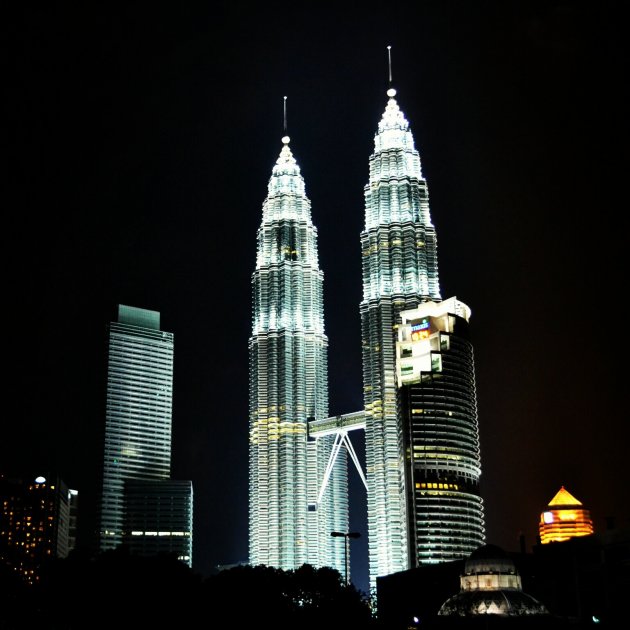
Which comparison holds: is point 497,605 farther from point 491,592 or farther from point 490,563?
point 490,563

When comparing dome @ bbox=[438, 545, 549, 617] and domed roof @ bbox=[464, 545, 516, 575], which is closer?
dome @ bbox=[438, 545, 549, 617]

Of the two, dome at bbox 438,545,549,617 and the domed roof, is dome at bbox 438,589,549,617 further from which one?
the domed roof

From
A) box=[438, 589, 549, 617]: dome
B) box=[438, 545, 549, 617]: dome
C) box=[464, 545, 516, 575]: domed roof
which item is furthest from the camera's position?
box=[464, 545, 516, 575]: domed roof

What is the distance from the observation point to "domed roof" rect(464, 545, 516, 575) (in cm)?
14038

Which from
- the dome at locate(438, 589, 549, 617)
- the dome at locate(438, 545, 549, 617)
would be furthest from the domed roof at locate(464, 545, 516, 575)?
the dome at locate(438, 589, 549, 617)

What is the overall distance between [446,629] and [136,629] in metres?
39.0

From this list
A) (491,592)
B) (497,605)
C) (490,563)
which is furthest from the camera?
(490,563)

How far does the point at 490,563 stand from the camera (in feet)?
461

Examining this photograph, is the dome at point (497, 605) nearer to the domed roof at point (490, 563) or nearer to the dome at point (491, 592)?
the dome at point (491, 592)

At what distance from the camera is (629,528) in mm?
165000

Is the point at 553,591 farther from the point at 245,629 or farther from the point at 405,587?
the point at 245,629

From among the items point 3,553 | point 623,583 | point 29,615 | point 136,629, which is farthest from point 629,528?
point 3,553

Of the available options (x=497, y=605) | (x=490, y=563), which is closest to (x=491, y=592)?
(x=497, y=605)

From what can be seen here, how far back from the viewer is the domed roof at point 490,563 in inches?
5527
